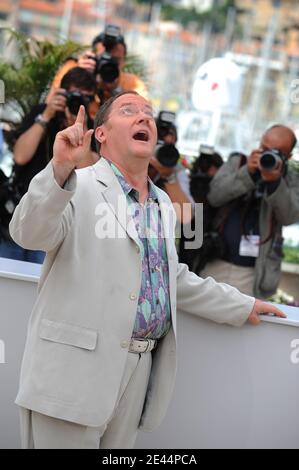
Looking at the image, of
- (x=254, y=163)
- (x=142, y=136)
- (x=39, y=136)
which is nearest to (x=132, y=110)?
(x=142, y=136)

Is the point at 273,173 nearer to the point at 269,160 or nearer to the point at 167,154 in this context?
the point at 269,160

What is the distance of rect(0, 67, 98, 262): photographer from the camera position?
13.7 feet

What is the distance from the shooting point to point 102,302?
2.53m

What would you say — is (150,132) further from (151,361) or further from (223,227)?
(223,227)

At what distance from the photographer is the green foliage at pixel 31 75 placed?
5410 millimetres

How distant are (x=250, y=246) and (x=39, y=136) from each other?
124cm

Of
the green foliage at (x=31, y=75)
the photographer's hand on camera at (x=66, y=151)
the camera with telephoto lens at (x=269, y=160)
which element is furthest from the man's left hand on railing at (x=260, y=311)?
the green foliage at (x=31, y=75)

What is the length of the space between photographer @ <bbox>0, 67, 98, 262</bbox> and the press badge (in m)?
1.01

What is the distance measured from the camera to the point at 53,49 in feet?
18.5

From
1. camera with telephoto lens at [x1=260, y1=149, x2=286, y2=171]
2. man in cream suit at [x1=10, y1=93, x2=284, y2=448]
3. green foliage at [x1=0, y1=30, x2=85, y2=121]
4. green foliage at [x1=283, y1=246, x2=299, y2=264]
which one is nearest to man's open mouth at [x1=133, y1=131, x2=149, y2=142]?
man in cream suit at [x1=10, y1=93, x2=284, y2=448]
